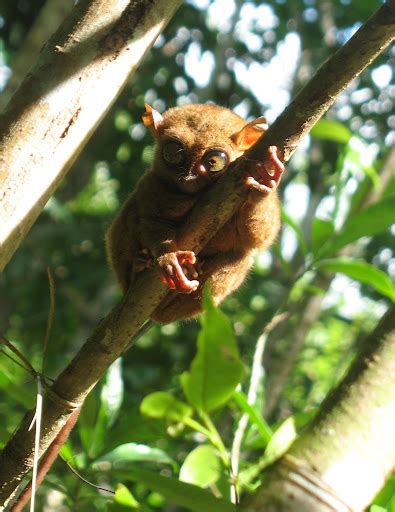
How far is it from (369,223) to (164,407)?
2.01 meters

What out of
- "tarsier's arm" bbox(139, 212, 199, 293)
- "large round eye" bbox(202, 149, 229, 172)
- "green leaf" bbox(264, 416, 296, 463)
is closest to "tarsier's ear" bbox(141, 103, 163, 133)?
"large round eye" bbox(202, 149, 229, 172)

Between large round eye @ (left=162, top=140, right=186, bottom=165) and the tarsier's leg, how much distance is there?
49 cm

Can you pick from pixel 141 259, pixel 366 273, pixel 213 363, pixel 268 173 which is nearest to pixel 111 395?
pixel 141 259

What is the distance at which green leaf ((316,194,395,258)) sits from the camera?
293 centimetres

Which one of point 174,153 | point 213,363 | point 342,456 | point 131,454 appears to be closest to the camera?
point 342,456

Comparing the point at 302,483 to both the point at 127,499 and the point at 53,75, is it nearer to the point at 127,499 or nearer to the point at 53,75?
the point at 127,499

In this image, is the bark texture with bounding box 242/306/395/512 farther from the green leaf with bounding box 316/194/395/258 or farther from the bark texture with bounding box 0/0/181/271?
the green leaf with bounding box 316/194/395/258

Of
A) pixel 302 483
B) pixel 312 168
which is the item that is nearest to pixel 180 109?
pixel 302 483

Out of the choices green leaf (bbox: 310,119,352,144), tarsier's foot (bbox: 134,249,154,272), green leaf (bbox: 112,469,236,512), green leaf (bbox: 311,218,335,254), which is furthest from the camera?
green leaf (bbox: 310,119,352,144)

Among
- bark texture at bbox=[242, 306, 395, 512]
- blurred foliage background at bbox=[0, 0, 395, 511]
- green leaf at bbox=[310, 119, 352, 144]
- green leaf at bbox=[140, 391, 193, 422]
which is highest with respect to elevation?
bark texture at bbox=[242, 306, 395, 512]

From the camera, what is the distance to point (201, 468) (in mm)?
1861

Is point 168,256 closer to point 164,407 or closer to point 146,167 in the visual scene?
point 164,407

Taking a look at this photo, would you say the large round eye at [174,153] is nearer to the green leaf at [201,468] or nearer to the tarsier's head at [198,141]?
the tarsier's head at [198,141]

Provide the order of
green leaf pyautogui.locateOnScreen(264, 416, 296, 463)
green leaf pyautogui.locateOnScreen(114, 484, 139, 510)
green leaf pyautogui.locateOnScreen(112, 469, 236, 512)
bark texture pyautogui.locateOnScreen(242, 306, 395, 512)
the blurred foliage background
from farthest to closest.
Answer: the blurred foliage background → green leaf pyautogui.locateOnScreen(264, 416, 296, 463) → green leaf pyautogui.locateOnScreen(112, 469, 236, 512) → green leaf pyautogui.locateOnScreen(114, 484, 139, 510) → bark texture pyautogui.locateOnScreen(242, 306, 395, 512)
